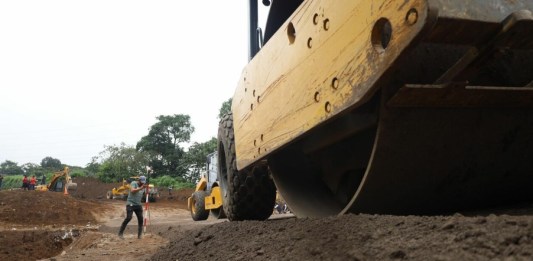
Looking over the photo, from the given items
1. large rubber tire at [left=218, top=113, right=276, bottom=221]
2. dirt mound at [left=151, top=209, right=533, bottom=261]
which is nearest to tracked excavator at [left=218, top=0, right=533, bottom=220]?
dirt mound at [left=151, top=209, right=533, bottom=261]

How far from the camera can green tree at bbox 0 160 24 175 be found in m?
101

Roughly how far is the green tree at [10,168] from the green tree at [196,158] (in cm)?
6282

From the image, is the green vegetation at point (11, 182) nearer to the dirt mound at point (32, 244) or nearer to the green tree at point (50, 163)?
the green tree at point (50, 163)

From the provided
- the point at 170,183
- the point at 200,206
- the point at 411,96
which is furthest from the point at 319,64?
the point at 170,183

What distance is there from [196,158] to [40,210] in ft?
105

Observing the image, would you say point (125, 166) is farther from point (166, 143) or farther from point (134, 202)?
point (134, 202)

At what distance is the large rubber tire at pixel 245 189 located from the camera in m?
3.85

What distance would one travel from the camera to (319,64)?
212 centimetres

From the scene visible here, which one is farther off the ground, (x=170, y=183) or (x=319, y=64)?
(x=170, y=183)

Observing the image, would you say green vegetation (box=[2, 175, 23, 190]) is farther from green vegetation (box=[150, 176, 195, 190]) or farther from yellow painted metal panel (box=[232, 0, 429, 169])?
yellow painted metal panel (box=[232, 0, 429, 169])

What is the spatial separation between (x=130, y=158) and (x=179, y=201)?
29.2m

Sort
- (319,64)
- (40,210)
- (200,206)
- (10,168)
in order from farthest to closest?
(10,168) → (40,210) → (200,206) → (319,64)

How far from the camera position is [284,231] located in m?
2.45

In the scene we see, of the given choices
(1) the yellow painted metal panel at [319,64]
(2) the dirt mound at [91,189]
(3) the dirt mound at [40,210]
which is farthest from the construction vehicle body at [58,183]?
(1) the yellow painted metal panel at [319,64]
